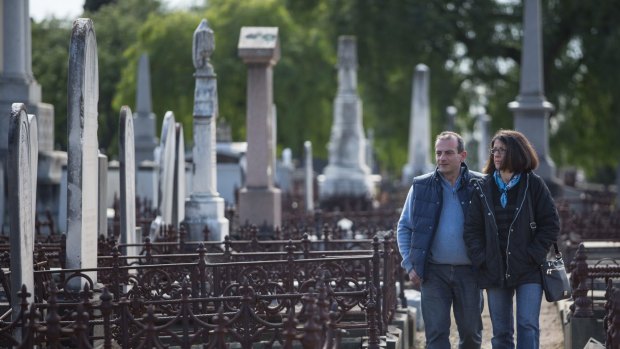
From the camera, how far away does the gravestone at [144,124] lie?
116 ft

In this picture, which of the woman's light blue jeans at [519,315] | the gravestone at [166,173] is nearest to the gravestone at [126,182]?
the gravestone at [166,173]

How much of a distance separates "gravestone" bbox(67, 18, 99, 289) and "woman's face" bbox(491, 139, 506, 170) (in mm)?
4256

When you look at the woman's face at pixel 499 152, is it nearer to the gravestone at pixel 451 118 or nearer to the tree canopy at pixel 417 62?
the gravestone at pixel 451 118

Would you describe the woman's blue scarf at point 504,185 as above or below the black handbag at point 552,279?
above

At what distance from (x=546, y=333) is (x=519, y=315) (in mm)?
4774

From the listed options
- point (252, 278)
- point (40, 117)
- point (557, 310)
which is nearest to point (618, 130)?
point (40, 117)

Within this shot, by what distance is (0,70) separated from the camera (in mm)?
21484

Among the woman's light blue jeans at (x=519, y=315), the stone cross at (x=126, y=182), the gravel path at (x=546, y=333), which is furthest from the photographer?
the stone cross at (x=126, y=182)

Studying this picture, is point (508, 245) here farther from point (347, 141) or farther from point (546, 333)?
point (347, 141)

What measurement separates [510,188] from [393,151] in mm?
43525

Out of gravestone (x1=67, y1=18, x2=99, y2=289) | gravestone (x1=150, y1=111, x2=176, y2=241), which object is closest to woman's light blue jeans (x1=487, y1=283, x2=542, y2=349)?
gravestone (x1=67, y1=18, x2=99, y2=289)

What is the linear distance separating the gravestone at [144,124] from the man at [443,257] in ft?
85.5

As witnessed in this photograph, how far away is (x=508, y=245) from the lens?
9164mm

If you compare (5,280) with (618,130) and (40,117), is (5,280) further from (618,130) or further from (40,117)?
(618,130)
